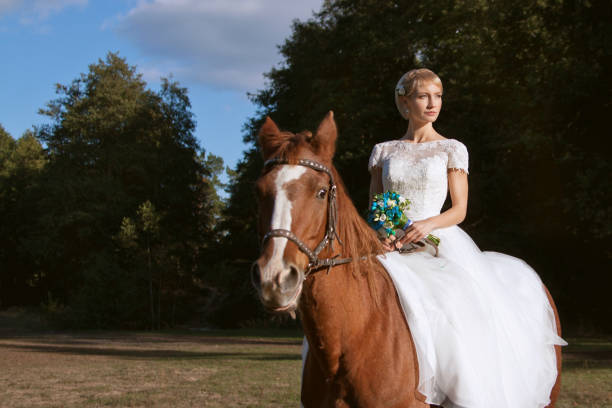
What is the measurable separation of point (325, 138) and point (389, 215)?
1.09 meters

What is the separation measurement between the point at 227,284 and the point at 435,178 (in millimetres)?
30185

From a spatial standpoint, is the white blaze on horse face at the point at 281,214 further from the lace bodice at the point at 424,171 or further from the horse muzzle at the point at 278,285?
the lace bodice at the point at 424,171

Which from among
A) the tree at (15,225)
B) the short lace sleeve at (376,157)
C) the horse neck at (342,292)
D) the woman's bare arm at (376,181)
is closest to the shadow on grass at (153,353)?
the woman's bare arm at (376,181)

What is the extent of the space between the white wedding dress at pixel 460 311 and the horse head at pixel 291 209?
111 cm

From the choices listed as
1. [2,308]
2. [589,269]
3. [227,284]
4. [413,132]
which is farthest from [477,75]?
[2,308]

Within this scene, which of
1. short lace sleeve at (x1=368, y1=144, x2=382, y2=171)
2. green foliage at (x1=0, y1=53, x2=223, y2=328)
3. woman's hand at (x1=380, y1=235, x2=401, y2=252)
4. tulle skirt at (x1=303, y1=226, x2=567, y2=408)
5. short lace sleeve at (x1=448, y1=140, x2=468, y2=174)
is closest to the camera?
tulle skirt at (x1=303, y1=226, x2=567, y2=408)

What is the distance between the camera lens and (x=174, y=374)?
15.1 m

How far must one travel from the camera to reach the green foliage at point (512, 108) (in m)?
19.7

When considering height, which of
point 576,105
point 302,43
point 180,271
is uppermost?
point 302,43

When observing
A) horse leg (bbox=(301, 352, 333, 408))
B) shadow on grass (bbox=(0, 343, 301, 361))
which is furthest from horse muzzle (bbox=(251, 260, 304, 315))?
shadow on grass (bbox=(0, 343, 301, 361))

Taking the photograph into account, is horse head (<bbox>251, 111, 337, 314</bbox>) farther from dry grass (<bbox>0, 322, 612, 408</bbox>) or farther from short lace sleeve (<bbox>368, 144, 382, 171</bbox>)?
dry grass (<bbox>0, 322, 612, 408</bbox>)

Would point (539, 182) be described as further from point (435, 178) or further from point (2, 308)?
point (2, 308)

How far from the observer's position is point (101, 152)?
41.0m

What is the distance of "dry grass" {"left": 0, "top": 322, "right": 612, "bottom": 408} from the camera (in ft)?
37.3
